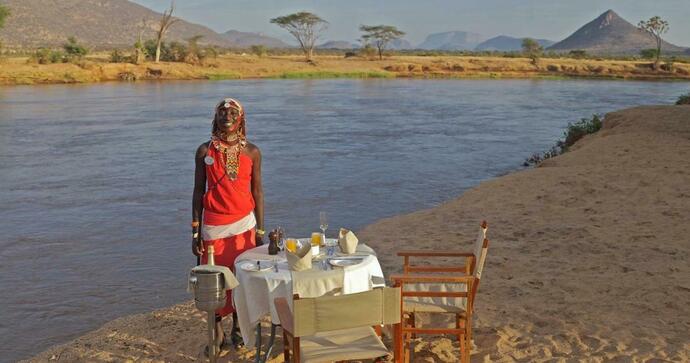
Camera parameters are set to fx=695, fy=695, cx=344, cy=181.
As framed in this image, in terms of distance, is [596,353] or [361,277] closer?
[361,277]

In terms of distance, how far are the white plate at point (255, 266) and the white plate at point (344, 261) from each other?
41cm

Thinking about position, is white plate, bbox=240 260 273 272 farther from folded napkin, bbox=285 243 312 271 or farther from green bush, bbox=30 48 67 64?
green bush, bbox=30 48 67 64

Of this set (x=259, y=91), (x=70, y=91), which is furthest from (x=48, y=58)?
(x=259, y=91)

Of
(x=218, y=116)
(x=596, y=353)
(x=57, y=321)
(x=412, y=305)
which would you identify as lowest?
(x=57, y=321)

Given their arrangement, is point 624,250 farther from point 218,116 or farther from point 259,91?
point 259,91

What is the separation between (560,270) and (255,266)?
3.68 meters

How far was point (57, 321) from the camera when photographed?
675cm

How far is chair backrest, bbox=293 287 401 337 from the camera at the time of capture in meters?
3.72

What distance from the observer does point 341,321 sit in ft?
12.3

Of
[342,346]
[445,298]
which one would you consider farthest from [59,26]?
[342,346]

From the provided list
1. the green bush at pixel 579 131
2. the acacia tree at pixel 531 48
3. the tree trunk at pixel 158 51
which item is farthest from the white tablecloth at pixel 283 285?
the acacia tree at pixel 531 48

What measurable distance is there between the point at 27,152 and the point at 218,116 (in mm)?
14786

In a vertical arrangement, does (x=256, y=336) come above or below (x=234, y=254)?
below

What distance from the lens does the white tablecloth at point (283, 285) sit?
14.6ft
